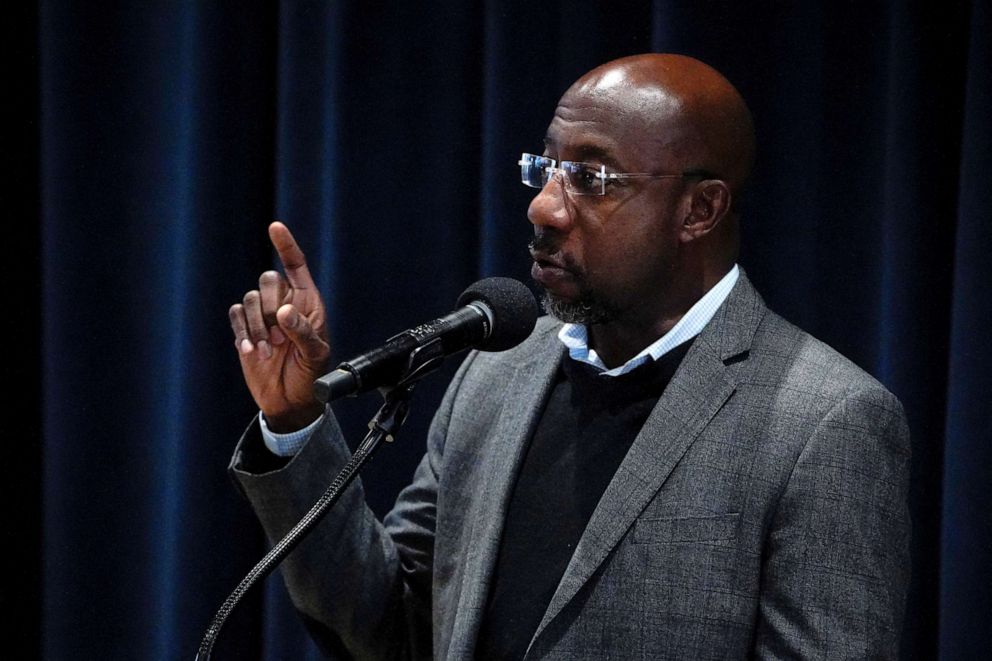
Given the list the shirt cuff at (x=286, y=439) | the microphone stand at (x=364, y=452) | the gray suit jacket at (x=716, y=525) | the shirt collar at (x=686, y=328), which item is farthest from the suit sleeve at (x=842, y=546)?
the shirt cuff at (x=286, y=439)

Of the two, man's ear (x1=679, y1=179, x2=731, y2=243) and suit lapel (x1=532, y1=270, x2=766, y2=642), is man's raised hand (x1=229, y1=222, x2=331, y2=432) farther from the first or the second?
man's ear (x1=679, y1=179, x2=731, y2=243)

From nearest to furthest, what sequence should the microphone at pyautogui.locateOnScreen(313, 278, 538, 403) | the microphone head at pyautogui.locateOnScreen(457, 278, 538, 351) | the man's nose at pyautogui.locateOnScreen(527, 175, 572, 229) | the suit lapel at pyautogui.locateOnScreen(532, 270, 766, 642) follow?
1. the microphone at pyautogui.locateOnScreen(313, 278, 538, 403)
2. the microphone head at pyautogui.locateOnScreen(457, 278, 538, 351)
3. the suit lapel at pyautogui.locateOnScreen(532, 270, 766, 642)
4. the man's nose at pyautogui.locateOnScreen(527, 175, 572, 229)

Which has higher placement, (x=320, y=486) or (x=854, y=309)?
(x=854, y=309)

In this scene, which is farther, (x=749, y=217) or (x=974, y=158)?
(x=749, y=217)

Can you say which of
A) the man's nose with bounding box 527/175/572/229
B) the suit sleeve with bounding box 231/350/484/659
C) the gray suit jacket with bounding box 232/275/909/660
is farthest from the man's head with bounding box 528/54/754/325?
the suit sleeve with bounding box 231/350/484/659

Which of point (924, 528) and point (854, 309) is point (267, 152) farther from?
point (924, 528)

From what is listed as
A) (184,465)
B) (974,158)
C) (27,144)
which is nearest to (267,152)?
(27,144)

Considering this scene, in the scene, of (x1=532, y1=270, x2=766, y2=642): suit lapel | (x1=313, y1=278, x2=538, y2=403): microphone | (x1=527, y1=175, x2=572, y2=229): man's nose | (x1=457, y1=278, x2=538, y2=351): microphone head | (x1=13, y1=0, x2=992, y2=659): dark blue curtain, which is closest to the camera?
(x1=313, y1=278, x2=538, y2=403): microphone

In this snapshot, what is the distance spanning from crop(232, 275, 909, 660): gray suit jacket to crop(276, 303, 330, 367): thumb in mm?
148

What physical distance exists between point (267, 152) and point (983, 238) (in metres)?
1.31

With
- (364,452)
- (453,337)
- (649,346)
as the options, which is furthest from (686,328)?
(364,452)

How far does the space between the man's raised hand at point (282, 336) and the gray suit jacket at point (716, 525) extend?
0.32 feet

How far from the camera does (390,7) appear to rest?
2248mm

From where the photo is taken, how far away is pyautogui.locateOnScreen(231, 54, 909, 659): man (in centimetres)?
136
